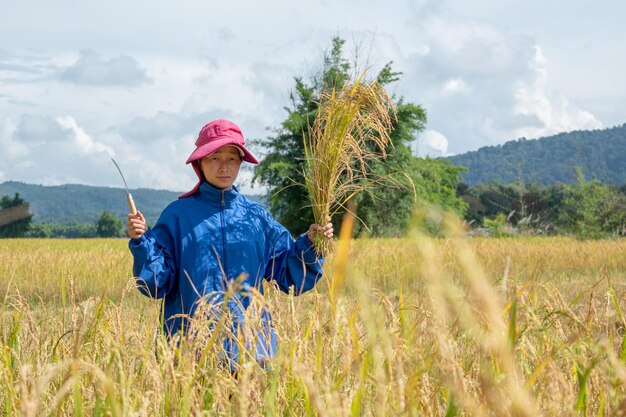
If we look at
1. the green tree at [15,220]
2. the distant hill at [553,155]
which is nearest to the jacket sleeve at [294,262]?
the green tree at [15,220]

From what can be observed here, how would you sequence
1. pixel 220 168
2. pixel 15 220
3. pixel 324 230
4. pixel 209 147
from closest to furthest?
pixel 324 230 → pixel 209 147 → pixel 220 168 → pixel 15 220

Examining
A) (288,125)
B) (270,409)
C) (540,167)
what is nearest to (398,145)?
(288,125)

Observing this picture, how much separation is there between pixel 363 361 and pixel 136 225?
155 centimetres

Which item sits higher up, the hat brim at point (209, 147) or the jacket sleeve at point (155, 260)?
the hat brim at point (209, 147)

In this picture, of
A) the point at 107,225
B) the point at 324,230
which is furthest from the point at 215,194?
the point at 107,225

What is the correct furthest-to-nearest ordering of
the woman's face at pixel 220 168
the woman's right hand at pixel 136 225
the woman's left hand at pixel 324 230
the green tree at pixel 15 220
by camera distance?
the green tree at pixel 15 220
the woman's face at pixel 220 168
the woman's right hand at pixel 136 225
the woman's left hand at pixel 324 230

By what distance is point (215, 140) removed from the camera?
3.33 metres

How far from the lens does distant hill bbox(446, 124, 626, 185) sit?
152000mm

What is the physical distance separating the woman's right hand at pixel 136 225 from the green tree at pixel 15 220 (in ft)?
277

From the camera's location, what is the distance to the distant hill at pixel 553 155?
152000 millimetres

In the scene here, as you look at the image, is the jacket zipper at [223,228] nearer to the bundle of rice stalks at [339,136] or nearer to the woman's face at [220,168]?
the woman's face at [220,168]

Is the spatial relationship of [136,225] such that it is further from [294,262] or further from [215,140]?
[294,262]

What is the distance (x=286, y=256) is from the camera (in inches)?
136

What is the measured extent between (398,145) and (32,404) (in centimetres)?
3289
